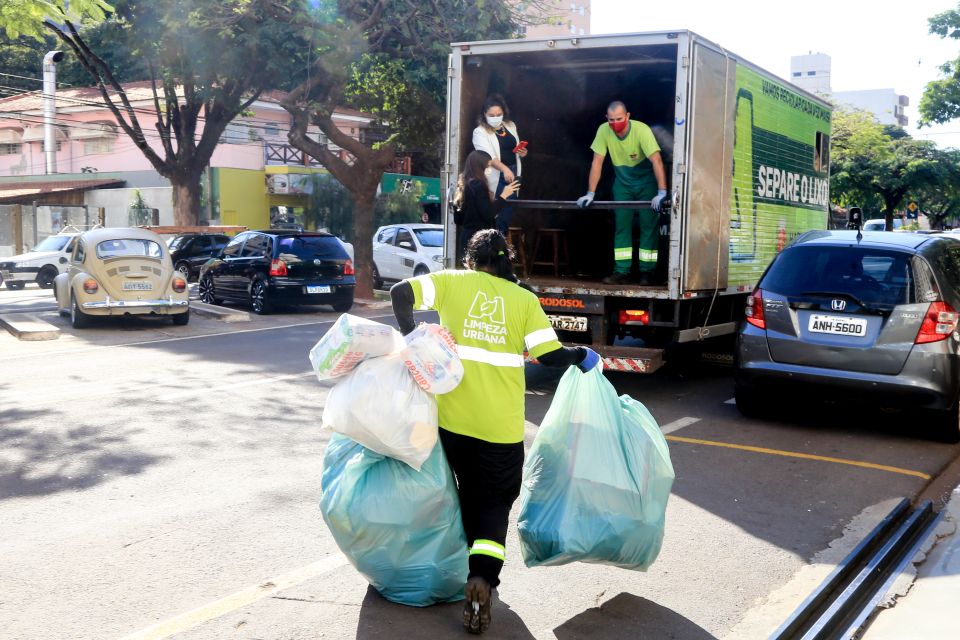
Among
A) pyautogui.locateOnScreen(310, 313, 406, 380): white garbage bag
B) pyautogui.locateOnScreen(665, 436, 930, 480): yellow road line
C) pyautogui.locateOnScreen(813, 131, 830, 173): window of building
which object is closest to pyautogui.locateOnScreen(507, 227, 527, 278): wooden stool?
pyautogui.locateOnScreen(665, 436, 930, 480): yellow road line

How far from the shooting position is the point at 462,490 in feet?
13.0

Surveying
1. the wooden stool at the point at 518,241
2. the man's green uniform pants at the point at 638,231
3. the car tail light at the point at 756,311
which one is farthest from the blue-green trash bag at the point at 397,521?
the wooden stool at the point at 518,241

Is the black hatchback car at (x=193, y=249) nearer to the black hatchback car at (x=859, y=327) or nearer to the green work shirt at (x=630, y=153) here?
the green work shirt at (x=630, y=153)

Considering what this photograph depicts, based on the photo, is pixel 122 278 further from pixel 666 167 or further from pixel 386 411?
pixel 386 411

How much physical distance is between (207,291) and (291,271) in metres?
→ 2.73

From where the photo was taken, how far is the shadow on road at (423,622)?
371 centimetres

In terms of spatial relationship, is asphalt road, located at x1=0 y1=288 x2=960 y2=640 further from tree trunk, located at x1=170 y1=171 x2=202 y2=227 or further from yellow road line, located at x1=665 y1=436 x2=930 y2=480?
tree trunk, located at x1=170 y1=171 x2=202 y2=227

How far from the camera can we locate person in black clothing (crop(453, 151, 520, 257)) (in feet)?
29.2

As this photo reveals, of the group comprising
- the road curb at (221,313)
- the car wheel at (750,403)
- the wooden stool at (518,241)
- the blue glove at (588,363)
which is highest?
the wooden stool at (518,241)

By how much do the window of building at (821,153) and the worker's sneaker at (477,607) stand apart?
959cm

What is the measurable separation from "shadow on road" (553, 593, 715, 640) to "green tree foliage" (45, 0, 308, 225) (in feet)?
52.6

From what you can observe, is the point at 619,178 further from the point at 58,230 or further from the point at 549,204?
the point at 58,230

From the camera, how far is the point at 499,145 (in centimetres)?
952

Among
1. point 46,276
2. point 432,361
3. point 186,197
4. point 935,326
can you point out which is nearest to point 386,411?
point 432,361
